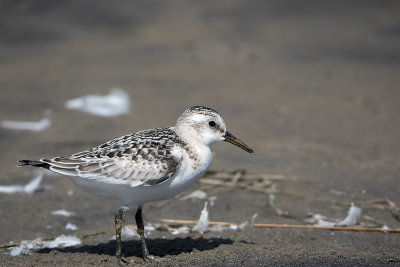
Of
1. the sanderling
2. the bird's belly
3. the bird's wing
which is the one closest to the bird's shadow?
the sanderling

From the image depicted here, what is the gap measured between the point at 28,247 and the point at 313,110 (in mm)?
6440

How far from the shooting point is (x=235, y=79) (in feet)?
41.4

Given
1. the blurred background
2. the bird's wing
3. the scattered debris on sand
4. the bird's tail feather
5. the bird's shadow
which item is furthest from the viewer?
the scattered debris on sand

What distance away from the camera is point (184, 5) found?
50.0 ft

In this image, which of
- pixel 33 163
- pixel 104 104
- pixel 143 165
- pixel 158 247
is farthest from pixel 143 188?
pixel 104 104

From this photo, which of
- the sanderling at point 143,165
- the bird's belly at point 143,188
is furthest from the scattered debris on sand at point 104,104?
the bird's belly at point 143,188

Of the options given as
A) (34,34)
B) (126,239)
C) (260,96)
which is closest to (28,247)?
(126,239)

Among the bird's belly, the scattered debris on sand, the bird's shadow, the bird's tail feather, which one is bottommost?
the bird's shadow

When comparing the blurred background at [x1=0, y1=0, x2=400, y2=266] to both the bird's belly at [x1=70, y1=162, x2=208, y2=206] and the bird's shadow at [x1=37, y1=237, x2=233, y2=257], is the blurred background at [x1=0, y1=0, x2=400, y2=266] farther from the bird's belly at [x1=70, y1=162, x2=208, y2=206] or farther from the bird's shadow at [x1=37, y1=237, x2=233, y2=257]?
the bird's belly at [x1=70, y1=162, x2=208, y2=206]

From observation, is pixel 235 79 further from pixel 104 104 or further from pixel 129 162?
pixel 129 162

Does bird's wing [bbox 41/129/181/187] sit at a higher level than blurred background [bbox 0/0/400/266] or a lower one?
lower

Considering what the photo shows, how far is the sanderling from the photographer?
6.12 metres

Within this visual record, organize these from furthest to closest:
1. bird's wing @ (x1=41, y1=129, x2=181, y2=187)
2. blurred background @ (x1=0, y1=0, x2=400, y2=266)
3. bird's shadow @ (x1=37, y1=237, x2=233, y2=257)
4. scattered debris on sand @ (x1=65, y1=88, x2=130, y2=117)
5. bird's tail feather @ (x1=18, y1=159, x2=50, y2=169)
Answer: scattered debris on sand @ (x1=65, y1=88, x2=130, y2=117) < blurred background @ (x1=0, y1=0, x2=400, y2=266) < bird's shadow @ (x1=37, y1=237, x2=233, y2=257) < bird's tail feather @ (x1=18, y1=159, x2=50, y2=169) < bird's wing @ (x1=41, y1=129, x2=181, y2=187)

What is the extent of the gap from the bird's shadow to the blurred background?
2.40 feet
